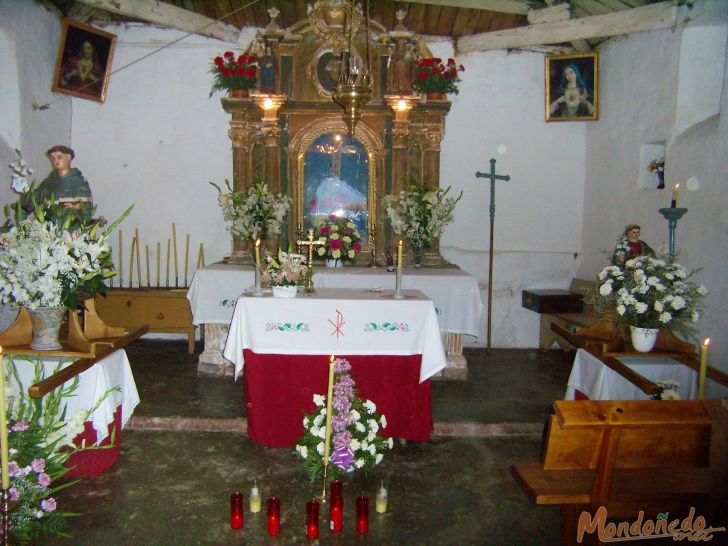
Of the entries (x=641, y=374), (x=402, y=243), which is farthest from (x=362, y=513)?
(x=402, y=243)

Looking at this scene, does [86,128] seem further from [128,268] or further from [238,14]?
[238,14]

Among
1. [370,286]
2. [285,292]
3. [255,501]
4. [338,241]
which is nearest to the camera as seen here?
[255,501]

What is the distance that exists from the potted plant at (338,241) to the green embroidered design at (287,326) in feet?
7.84

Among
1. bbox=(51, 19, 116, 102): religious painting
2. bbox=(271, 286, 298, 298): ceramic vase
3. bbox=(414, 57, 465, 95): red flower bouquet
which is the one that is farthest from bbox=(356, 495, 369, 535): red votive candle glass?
bbox=(51, 19, 116, 102): religious painting

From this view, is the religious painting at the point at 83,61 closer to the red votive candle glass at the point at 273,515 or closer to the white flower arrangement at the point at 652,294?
the red votive candle glass at the point at 273,515

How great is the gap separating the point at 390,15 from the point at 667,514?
7134 millimetres

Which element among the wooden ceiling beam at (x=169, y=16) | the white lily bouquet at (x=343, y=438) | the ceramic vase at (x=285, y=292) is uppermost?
the wooden ceiling beam at (x=169, y=16)

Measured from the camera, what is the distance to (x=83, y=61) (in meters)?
7.64

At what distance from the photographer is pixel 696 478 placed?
9.90 ft

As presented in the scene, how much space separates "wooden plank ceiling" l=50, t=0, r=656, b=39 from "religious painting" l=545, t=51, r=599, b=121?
610 millimetres

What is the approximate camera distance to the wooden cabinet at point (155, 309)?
24.7 feet

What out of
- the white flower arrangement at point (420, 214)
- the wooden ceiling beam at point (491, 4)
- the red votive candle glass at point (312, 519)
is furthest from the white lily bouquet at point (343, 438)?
the wooden ceiling beam at point (491, 4)

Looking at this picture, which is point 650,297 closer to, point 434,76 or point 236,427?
point 236,427

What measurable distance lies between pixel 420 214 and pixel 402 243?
1324 millimetres
